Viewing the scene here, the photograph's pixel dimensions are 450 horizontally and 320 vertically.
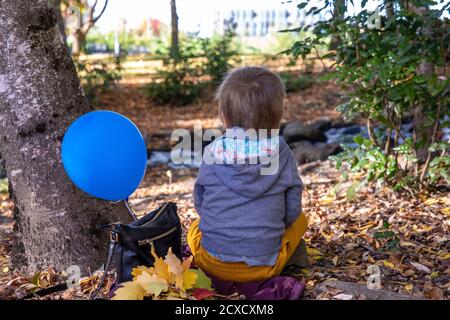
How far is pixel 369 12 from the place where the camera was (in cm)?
438

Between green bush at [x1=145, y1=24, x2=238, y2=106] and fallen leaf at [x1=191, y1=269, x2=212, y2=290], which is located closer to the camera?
fallen leaf at [x1=191, y1=269, x2=212, y2=290]

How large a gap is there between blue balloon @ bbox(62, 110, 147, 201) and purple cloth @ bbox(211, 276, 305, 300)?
68cm

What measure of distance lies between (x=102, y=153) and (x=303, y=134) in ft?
21.1

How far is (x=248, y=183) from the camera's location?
2.99m

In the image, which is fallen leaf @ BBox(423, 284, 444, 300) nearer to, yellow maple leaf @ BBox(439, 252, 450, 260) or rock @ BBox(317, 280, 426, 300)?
rock @ BBox(317, 280, 426, 300)

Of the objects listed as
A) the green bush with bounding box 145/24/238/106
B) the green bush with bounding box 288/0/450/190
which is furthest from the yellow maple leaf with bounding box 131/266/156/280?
the green bush with bounding box 145/24/238/106

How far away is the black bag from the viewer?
9.51 ft

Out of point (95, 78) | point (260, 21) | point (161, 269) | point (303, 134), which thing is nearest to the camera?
point (161, 269)

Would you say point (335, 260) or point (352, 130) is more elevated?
point (335, 260)

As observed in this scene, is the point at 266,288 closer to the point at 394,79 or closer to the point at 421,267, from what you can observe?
the point at 421,267

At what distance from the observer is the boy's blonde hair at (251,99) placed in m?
2.97

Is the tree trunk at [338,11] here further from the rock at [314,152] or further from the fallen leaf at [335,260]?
the rock at [314,152]

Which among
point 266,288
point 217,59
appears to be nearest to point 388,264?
point 266,288
